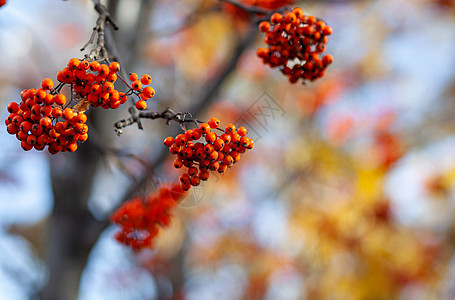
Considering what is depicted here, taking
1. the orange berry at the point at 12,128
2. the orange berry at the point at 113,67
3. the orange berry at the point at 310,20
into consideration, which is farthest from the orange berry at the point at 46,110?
the orange berry at the point at 310,20

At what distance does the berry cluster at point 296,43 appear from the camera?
1897 millimetres

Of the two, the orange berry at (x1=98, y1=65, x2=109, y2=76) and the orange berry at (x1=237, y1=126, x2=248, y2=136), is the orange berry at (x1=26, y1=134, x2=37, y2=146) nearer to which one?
the orange berry at (x1=98, y1=65, x2=109, y2=76)

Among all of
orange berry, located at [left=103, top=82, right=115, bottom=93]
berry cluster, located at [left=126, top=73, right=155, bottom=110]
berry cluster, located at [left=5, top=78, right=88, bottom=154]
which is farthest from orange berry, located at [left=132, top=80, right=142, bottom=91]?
berry cluster, located at [left=5, top=78, right=88, bottom=154]

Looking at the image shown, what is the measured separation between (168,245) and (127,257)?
1.30 m

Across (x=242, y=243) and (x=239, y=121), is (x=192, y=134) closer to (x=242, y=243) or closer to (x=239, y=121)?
(x=239, y=121)

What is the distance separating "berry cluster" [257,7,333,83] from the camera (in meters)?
1.90

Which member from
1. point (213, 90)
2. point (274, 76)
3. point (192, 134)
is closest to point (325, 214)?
point (274, 76)

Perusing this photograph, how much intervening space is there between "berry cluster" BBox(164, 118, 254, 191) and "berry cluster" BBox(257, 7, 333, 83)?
0.67m

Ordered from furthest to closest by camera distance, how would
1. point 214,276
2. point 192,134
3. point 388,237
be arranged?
point 214,276 → point 388,237 → point 192,134

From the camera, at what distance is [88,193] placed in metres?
4.35

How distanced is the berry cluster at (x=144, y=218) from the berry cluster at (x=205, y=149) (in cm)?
84

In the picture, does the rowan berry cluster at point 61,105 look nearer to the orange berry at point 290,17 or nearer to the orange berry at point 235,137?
the orange berry at point 235,137

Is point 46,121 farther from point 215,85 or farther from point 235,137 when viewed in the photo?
point 215,85

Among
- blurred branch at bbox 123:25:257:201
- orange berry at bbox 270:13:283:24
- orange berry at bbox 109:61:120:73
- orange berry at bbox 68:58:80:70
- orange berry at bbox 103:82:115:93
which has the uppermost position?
blurred branch at bbox 123:25:257:201
